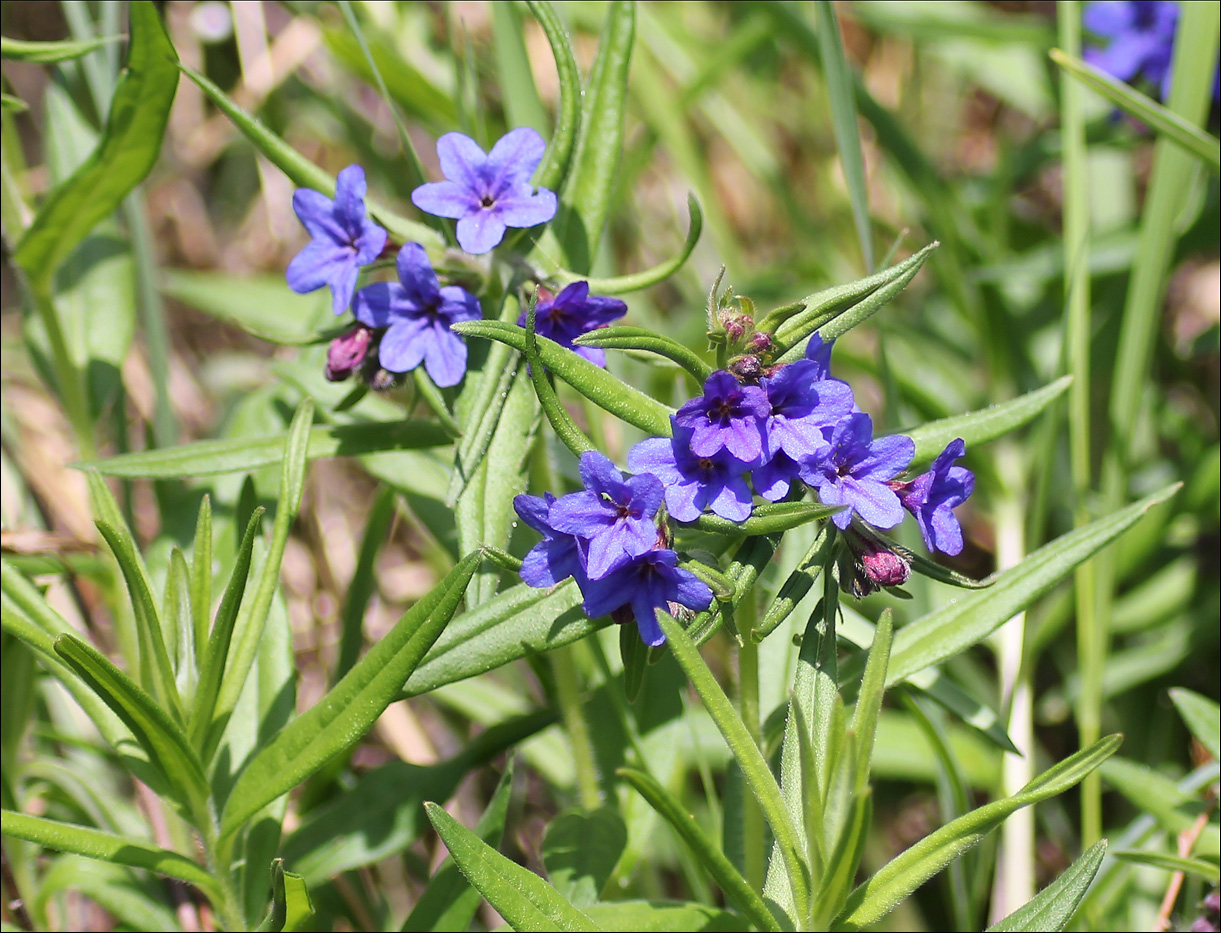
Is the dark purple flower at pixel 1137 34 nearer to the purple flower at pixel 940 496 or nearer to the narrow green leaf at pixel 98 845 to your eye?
the purple flower at pixel 940 496

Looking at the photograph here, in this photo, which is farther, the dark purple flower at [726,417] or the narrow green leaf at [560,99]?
the narrow green leaf at [560,99]

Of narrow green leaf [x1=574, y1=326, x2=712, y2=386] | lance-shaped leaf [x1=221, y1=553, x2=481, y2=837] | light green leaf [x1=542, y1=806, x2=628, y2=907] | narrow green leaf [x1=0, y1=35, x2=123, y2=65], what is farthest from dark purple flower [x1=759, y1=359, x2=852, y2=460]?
narrow green leaf [x1=0, y1=35, x2=123, y2=65]

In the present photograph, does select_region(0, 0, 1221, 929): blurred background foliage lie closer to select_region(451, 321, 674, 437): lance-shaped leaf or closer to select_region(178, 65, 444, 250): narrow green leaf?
select_region(178, 65, 444, 250): narrow green leaf

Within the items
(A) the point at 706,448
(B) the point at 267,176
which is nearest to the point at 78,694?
(A) the point at 706,448

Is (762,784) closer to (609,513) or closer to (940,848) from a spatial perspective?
(940,848)

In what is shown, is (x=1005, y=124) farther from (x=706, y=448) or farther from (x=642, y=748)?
(x=706, y=448)

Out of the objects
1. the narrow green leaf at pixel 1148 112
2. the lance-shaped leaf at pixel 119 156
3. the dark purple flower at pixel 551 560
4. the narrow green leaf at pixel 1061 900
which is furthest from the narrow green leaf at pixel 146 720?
the narrow green leaf at pixel 1148 112
